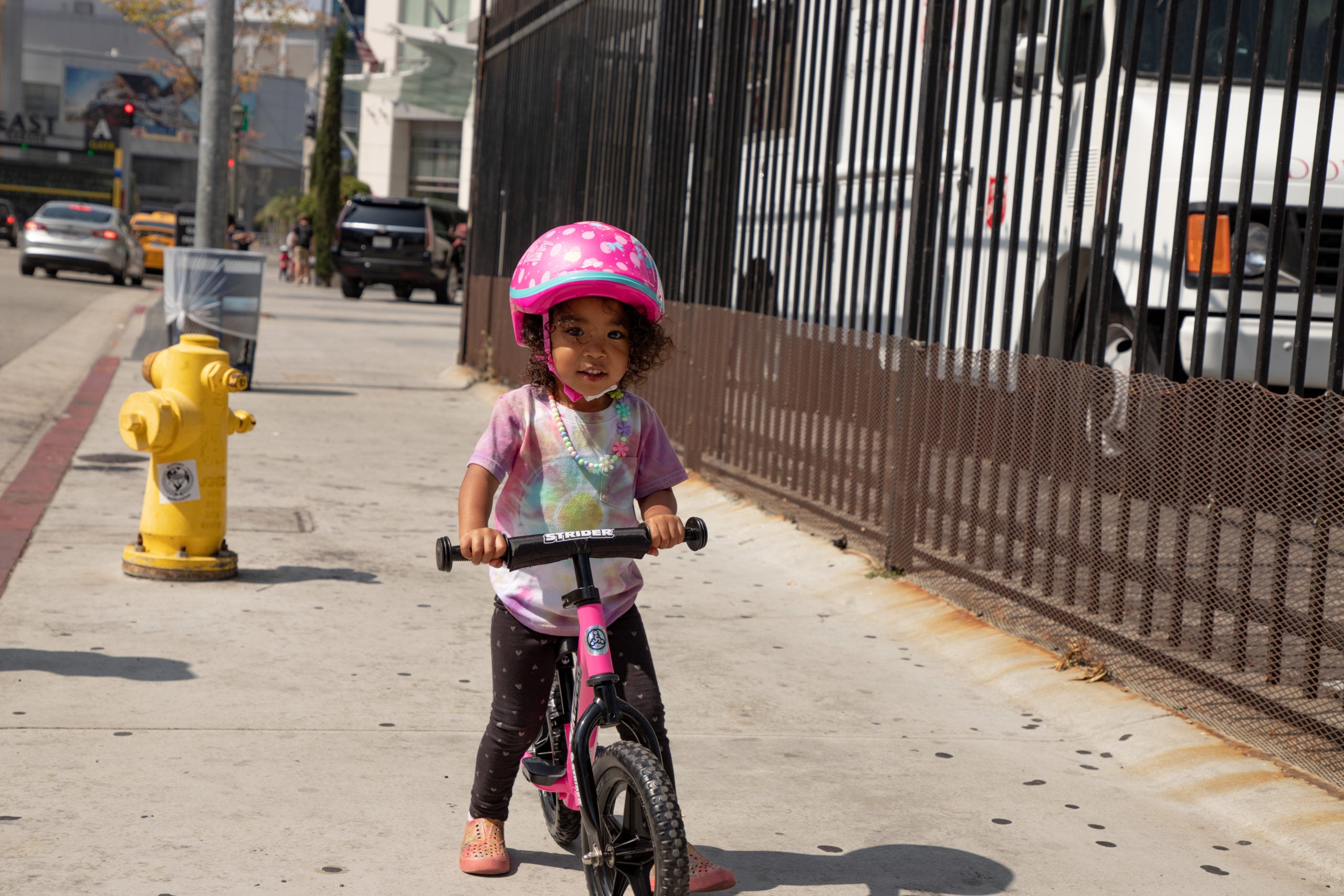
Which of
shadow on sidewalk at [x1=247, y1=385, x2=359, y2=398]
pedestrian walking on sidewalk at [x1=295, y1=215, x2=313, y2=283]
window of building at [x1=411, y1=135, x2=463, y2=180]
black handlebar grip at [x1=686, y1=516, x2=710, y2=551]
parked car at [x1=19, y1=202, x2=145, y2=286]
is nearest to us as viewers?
black handlebar grip at [x1=686, y1=516, x2=710, y2=551]

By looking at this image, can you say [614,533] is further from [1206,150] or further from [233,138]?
[233,138]

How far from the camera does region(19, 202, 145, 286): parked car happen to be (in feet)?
96.5

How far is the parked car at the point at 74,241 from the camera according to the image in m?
29.4

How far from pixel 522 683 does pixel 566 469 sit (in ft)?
1.58

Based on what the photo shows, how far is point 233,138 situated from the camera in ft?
187

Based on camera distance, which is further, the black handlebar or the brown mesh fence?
the brown mesh fence

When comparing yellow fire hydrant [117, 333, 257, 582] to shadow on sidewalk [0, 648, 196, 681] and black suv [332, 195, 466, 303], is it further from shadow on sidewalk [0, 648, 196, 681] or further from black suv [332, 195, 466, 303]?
black suv [332, 195, 466, 303]

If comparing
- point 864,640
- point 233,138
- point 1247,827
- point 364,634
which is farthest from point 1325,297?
point 233,138

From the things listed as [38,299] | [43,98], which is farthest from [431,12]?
[43,98]

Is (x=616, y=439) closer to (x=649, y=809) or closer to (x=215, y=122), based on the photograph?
(x=649, y=809)

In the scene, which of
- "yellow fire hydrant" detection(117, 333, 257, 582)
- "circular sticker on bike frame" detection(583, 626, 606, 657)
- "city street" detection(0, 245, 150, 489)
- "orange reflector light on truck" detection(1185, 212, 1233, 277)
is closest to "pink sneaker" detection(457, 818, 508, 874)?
"circular sticker on bike frame" detection(583, 626, 606, 657)

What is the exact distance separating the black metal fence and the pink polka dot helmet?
2093 millimetres

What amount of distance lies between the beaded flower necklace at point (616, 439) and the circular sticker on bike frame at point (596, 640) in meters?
0.43

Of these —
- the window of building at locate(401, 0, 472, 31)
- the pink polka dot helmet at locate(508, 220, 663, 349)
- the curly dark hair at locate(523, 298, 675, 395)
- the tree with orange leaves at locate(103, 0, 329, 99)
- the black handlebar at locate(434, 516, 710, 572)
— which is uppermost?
the window of building at locate(401, 0, 472, 31)
